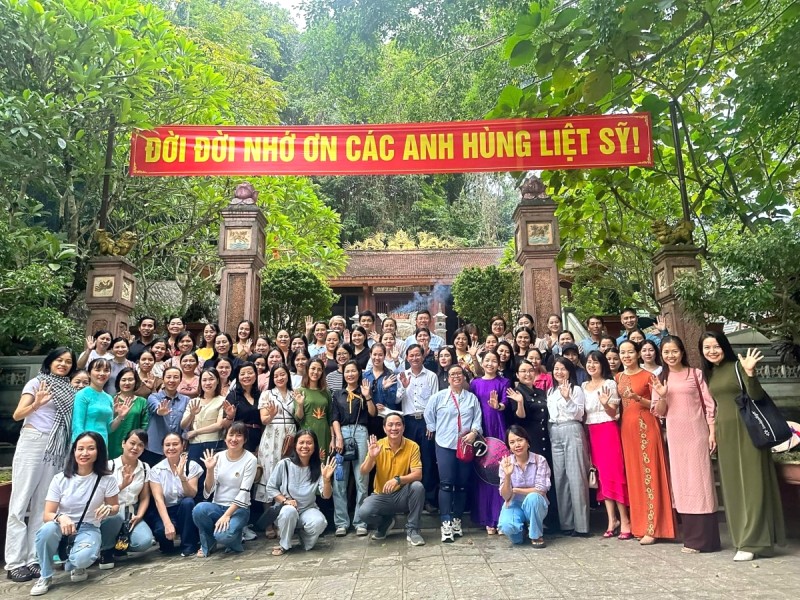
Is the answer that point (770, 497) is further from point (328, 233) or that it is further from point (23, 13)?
point (328, 233)

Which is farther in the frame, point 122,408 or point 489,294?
point 489,294

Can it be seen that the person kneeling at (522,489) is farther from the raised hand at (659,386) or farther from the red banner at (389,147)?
the red banner at (389,147)

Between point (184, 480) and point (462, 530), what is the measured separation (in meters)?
2.12

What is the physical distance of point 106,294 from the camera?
6.98 meters

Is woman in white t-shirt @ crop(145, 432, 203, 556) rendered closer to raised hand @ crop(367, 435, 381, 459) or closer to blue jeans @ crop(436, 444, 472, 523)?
raised hand @ crop(367, 435, 381, 459)

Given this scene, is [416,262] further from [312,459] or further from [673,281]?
[312,459]

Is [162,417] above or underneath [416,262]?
underneath

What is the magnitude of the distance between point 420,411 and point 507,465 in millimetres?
951

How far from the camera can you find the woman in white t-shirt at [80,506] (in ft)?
11.2

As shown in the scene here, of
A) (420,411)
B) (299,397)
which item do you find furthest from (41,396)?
(420,411)

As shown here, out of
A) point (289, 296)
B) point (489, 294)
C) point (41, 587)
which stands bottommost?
point (41, 587)

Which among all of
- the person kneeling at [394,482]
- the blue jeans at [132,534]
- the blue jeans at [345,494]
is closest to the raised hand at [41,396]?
the blue jeans at [132,534]

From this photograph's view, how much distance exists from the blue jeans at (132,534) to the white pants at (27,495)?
45 cm

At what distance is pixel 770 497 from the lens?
3482 millimetres
